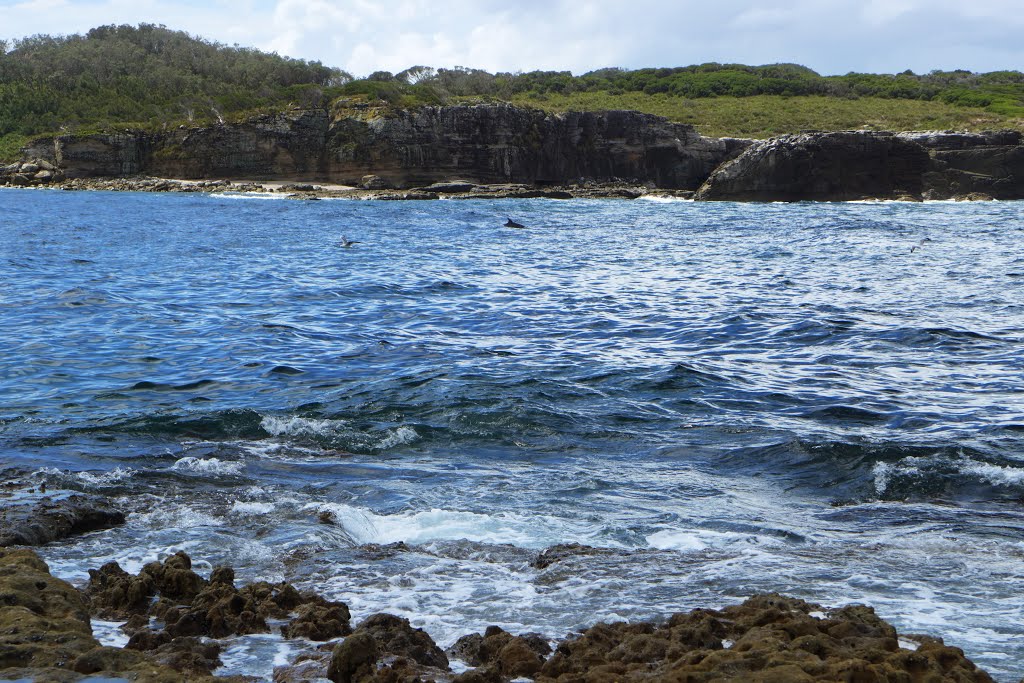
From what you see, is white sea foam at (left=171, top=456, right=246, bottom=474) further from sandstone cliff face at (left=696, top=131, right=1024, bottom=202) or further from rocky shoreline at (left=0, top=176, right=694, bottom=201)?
sandstone cliff face at (left=696, top=131, right=1024, bottom=202)

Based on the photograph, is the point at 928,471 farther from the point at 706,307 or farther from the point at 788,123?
the point at 788,123

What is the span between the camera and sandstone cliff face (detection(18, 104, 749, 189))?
263 feet

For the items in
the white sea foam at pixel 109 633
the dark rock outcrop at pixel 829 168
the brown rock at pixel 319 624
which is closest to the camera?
the white sea foam at pixel 109 633

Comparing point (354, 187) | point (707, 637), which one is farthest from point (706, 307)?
point (354, 187)

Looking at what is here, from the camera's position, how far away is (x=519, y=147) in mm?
82500

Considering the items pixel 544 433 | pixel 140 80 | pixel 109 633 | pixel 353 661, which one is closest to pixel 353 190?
pixel 140 80

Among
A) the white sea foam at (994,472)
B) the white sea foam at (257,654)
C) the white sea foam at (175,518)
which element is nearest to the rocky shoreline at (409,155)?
the white sea foam at (994,472)

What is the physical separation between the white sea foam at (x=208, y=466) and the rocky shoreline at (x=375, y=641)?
9.86ft

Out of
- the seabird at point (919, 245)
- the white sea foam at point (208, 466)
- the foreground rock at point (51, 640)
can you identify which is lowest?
the white sea foam at point (208, 466)

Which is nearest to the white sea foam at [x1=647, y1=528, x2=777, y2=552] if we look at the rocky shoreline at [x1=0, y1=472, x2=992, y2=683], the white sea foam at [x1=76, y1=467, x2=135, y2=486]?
the rocky shoreline at [x1=0, y1=472, x2=992, y2=683]

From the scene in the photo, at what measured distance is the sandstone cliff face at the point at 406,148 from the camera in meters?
80.3

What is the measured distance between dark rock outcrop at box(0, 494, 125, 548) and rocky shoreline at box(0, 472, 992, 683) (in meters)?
0.78

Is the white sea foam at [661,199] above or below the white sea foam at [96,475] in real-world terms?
above

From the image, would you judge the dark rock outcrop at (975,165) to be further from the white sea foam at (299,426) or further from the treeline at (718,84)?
the white sea foam at (299,426)
